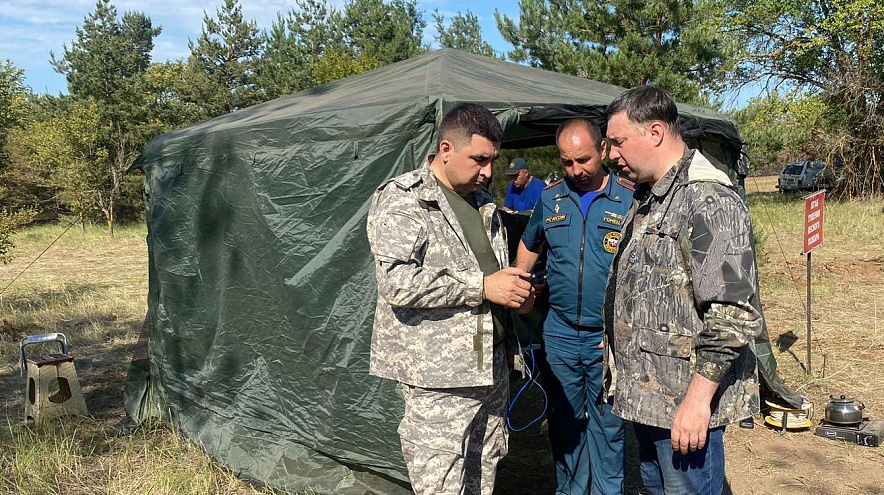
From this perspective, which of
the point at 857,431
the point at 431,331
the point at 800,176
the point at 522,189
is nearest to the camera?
the point at 431,331

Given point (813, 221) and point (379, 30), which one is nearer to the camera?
point (813, 221)

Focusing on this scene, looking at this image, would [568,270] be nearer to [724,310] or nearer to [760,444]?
[724,310]

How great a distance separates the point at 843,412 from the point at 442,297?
10.6 feet

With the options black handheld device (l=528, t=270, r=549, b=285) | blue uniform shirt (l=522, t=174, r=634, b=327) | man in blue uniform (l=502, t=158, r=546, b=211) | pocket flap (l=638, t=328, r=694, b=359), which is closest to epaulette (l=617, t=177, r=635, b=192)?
blue uniform shirt (l=522, t=174, r=634, b=327)

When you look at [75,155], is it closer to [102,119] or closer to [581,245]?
[102,119]

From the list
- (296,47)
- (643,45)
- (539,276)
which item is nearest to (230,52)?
(296,47)

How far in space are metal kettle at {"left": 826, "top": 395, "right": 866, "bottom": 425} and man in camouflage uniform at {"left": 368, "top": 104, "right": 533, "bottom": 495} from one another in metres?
2.88

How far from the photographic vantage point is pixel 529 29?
15.3 meters

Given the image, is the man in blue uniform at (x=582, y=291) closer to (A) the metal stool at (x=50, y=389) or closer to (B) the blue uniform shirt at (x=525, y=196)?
(B) the blue uniform shirt at (x=525, y=196)

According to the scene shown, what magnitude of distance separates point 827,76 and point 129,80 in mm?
19681

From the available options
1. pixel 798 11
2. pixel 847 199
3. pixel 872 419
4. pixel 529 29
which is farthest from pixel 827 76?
pixel 872 419

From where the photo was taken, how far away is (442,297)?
2125mm

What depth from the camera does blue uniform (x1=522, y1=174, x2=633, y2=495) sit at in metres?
2.89

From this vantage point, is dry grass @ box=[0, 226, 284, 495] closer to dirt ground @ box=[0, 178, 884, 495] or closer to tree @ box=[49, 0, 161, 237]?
dirt ground @ box=[0, 178, 884, 495]
